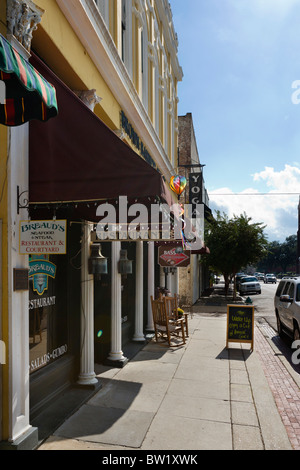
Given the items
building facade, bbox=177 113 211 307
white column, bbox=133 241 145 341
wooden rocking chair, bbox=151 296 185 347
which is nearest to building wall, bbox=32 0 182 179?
white column, bbox=133 241 145 341

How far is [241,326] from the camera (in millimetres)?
9688

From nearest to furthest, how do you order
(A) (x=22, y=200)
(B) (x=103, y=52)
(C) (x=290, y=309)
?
(A) (x=22, y=200) → (B) (x=103, y=52) → (C) (x=290, y=309)

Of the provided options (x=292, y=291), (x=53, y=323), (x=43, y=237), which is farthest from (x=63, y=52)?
(x=292, y=291)

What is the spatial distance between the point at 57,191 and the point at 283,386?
5.67 metres

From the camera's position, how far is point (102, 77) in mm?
7324

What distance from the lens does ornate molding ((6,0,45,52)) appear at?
12.8 ft

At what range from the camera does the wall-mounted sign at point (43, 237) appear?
3.96 m

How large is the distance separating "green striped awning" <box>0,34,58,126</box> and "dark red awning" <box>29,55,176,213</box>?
0.84m

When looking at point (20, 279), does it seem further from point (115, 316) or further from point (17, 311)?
point (115, 316)

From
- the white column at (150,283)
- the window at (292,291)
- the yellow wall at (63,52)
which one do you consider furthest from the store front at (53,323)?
the window at (292,291)

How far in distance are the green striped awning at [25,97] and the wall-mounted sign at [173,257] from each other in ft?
25.9

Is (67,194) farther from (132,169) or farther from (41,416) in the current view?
(41,416)

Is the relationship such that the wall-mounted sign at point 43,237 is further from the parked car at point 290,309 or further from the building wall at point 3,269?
the parked car at point 290,309
